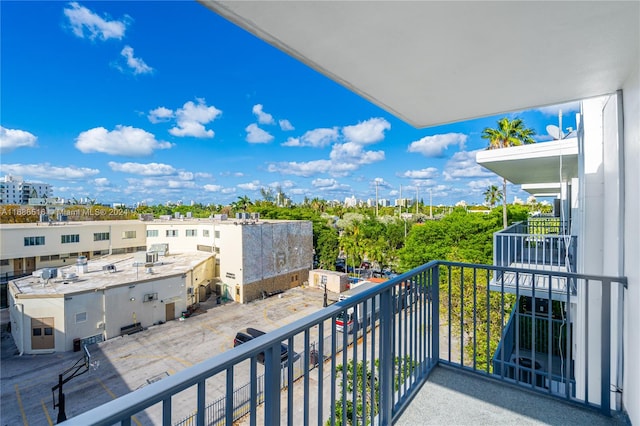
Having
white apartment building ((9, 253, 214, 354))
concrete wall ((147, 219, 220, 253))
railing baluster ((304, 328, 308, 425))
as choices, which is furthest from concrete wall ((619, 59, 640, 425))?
concrete wall ((147, 219, 220, 253))

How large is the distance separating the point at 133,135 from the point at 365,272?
214 feet

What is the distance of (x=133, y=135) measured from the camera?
6556 cm

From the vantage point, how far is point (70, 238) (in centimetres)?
1848

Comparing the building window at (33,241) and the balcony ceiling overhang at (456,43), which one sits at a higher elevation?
the balcony ceiling overhang at (456,43)

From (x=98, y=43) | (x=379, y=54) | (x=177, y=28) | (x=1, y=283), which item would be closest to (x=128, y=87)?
(x=98, y=43)

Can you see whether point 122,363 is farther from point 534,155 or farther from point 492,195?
point 492,195

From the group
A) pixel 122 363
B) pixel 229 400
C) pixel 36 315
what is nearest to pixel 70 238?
pixel 36 315

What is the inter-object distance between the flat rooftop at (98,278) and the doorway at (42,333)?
3.74ft

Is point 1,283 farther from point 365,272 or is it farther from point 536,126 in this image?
point 536,126

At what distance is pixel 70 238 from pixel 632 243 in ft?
80.0

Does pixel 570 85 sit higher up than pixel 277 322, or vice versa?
pixel 570 85

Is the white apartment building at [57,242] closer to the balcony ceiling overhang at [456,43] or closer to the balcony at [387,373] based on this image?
the balcony at [387,373]

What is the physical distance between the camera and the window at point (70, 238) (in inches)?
712

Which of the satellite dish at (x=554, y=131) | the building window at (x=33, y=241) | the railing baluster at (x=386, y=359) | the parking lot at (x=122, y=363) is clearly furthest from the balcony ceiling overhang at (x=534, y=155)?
the building window at (x=33, y=241)
